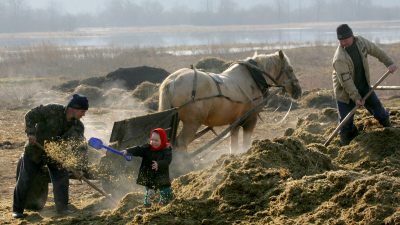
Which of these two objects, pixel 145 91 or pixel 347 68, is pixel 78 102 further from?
pixel 145 91

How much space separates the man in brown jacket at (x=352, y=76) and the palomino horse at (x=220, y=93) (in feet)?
6.22

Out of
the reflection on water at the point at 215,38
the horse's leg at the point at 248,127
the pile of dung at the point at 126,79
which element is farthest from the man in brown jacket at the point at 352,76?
the reflection on water at the point at 215,38

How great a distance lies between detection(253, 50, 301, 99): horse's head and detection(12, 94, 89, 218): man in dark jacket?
14.0ft

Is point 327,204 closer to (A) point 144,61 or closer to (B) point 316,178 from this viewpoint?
(B) point 316,178

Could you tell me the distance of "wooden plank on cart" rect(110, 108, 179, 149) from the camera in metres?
8.44

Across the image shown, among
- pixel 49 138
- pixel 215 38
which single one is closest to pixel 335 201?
pixel 49 138

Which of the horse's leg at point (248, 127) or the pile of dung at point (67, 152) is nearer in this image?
the pile of dung at point (67, 152)

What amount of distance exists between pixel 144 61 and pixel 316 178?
106 feet

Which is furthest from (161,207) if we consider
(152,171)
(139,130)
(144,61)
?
(144,61)

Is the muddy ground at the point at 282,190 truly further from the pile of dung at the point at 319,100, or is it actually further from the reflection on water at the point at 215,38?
the reflection on water at the point at 215,38

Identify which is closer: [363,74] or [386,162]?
[386,162]

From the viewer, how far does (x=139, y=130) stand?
862cm

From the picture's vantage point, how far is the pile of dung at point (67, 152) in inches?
283

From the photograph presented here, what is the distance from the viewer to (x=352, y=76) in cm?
830
